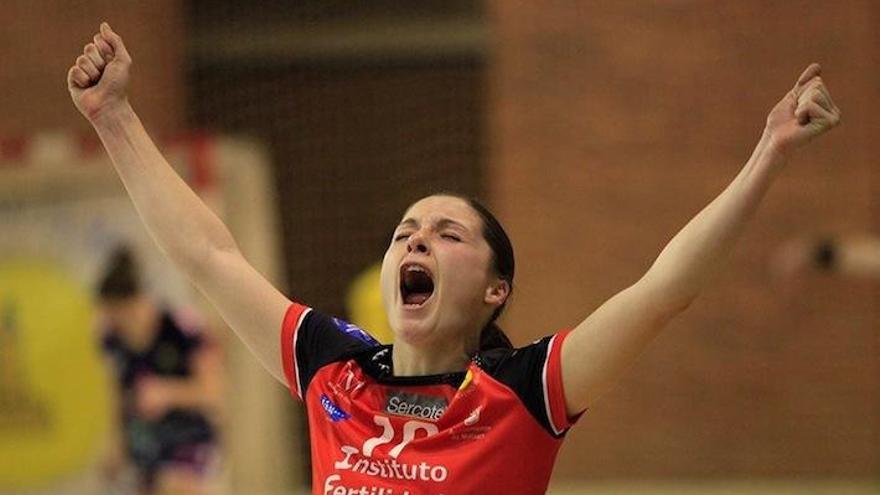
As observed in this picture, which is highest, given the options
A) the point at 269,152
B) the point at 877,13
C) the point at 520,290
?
the point at 877,13

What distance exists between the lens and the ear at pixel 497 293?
271cm

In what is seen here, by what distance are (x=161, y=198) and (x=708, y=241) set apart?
3.30 ft

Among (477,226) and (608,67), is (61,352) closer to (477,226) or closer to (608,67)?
(608,67)

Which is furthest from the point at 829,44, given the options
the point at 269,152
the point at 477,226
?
the point at 477,226

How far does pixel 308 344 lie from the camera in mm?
2770

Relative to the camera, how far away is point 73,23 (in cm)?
812

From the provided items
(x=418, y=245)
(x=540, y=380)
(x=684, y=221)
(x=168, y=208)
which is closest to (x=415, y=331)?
(x=418, y=245)

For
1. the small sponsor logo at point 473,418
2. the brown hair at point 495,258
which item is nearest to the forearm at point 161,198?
the brown hair at point 495,258

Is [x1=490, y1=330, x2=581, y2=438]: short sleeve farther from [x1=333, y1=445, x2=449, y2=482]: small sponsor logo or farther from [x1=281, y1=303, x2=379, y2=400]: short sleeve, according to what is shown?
[x1=281, y1=303, x2=379, y2=400]: short sleeve

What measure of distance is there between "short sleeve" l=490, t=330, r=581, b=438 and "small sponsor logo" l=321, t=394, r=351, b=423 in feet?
0.90

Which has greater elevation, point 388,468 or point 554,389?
point 554,389

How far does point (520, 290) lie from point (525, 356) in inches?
213

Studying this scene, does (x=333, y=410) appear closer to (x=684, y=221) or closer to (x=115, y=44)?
(x=115, y=44)

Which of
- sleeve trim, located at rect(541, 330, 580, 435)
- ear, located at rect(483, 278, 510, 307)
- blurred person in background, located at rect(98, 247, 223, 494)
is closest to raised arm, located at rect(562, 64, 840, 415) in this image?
sleeve trim, located at rect(541, 330, 580, 435)
